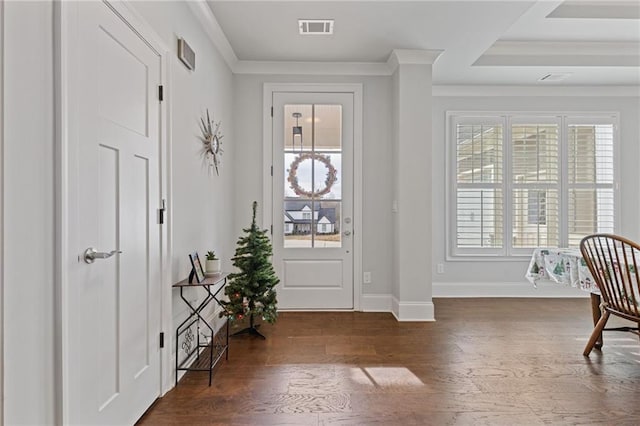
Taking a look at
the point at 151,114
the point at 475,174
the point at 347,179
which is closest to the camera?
the point at 151,114

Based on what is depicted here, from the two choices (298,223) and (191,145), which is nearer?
(191,145)

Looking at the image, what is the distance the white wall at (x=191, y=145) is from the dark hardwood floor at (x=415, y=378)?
567mm

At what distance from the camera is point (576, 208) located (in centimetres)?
471

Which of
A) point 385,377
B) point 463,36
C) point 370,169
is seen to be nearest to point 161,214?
point 385,377

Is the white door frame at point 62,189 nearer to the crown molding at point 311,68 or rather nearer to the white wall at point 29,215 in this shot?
the white wall at point 29,215

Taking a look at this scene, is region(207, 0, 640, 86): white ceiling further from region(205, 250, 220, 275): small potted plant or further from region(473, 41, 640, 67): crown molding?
region(205, 250, 220, 275): small potted plant

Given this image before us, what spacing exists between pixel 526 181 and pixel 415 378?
333 centimetres

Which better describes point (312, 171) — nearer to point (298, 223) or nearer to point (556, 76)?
point (298, 223)

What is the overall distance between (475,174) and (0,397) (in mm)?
4721

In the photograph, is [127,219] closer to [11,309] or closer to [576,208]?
[11,309]

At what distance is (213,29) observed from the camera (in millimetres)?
3074

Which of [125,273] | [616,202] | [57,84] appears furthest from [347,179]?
[616,202]

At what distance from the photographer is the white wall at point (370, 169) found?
4035 millimetres

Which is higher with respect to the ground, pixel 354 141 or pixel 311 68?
pixel 311 68
